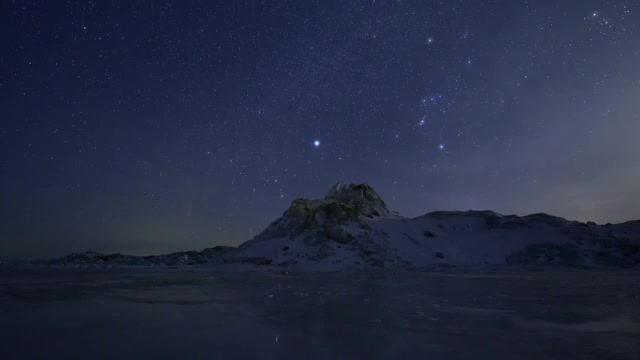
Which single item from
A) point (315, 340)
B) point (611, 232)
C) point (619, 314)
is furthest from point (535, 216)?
point (315, 340)

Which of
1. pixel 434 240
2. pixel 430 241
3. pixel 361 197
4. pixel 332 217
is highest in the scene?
pixel 361 197

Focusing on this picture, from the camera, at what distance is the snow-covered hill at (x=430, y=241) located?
84.6m

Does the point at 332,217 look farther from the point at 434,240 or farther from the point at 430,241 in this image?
the point at 434,240

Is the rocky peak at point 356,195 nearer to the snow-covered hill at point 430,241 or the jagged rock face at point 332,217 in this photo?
the jagged rock face at point 332,217

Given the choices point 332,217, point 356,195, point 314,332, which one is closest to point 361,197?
point 356,195

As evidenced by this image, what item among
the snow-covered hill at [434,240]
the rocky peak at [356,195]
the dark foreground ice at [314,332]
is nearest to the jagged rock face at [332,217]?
the rocky peak at [356,195]

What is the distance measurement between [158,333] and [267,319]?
7.38ft

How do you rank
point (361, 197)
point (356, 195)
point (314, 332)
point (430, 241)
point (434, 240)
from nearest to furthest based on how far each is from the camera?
1. point (314, 332)
2. point (430, 241)
3. point (434, 240)
4. point (361, 197)
5. point (356, 195)

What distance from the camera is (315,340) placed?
556cm

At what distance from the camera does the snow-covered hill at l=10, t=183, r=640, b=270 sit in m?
84.6

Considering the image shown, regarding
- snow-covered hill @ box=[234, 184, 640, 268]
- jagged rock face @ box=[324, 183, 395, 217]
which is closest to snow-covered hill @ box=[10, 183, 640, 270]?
snow-covered hill @ box=[234, 184, 640, 268]

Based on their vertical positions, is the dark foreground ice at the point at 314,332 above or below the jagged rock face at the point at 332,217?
below

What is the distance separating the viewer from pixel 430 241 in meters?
102

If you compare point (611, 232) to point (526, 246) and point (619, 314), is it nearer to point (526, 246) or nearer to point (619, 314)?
point (526, 246)
